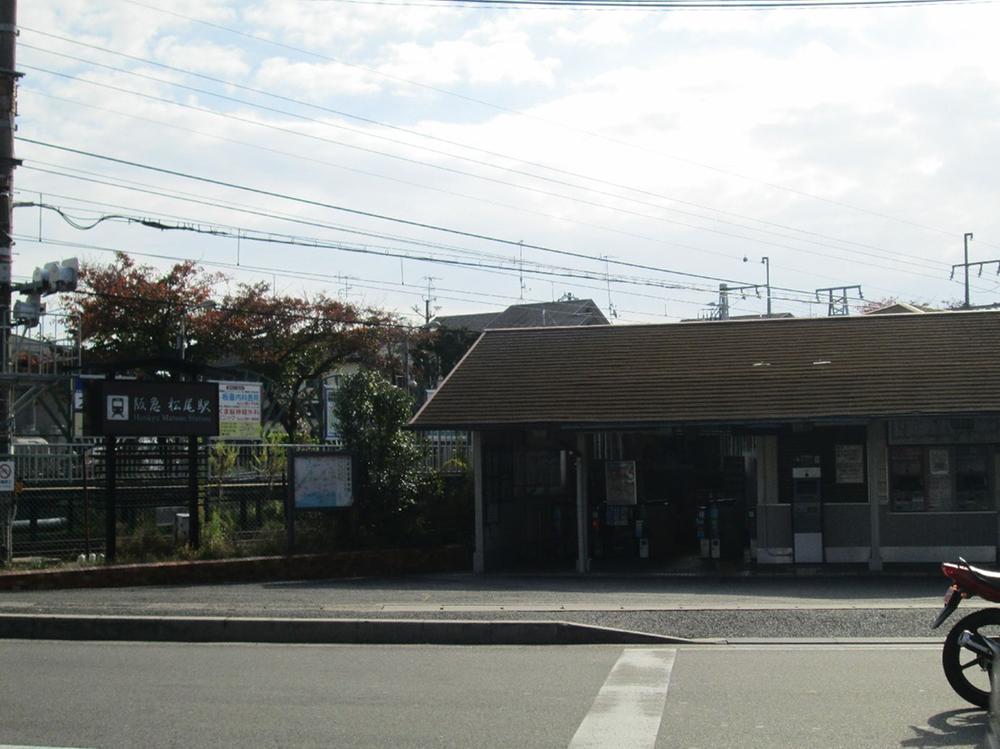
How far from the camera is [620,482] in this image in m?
20.6

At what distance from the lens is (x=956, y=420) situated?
60.7 ft

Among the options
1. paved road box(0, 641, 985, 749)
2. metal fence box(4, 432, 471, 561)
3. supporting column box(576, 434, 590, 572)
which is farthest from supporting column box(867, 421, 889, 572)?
metal fence box(4, 432, 471, 561)

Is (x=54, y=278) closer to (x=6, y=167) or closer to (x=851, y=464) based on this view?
(x=6, y=167)

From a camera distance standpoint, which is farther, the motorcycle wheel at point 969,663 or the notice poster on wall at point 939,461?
the notice poster on wall at point 939,461

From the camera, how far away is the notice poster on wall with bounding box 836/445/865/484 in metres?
18.9

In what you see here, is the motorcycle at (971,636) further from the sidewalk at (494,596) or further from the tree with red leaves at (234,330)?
the tree with red leaves at (234,330)

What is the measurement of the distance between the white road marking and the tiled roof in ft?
26.3

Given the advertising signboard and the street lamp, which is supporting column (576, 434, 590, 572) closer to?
the street lamp

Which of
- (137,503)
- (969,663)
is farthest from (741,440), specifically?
(969,663)

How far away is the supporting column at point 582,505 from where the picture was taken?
19.0 metres

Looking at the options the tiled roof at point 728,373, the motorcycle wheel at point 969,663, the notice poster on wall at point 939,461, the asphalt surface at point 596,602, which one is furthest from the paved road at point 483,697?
the notice poster on wall at point 939,461

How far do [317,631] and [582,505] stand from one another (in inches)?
296

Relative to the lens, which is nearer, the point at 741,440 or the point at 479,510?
the point at 479,510

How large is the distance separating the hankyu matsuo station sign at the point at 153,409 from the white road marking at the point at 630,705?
31.6ft
